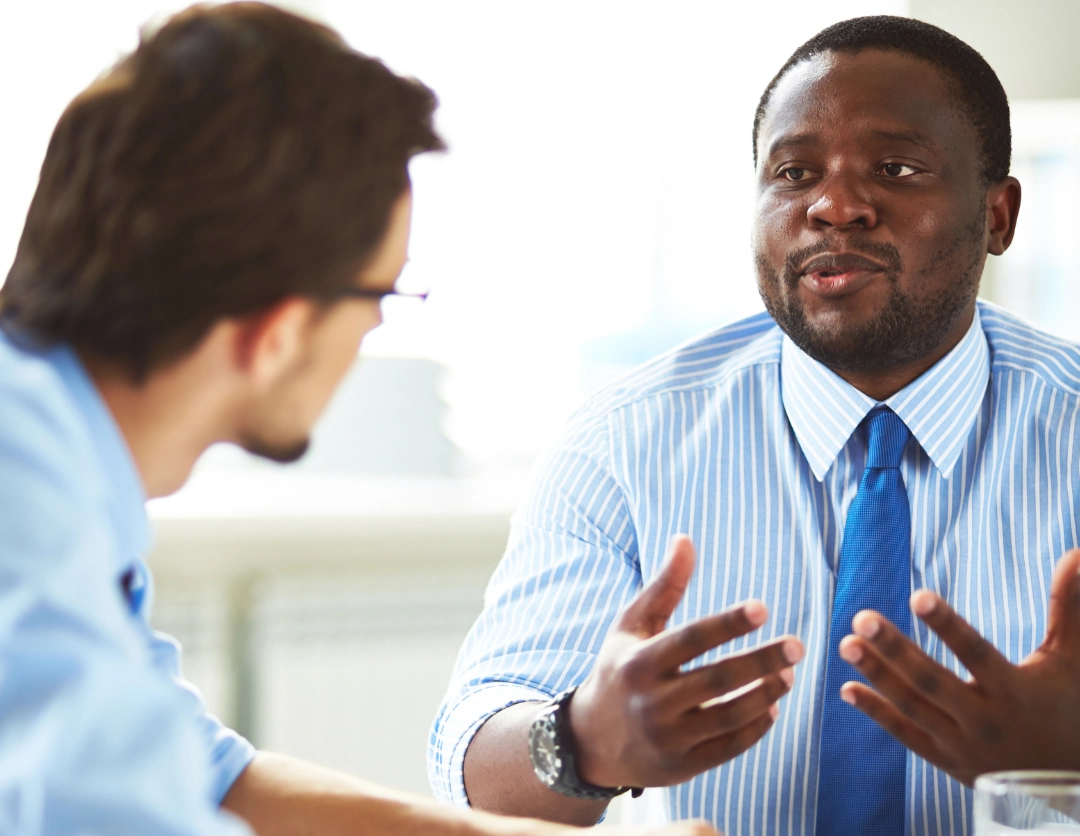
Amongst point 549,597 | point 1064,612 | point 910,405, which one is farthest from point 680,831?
point 910,405

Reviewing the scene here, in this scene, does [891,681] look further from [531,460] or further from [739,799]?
[531,460]

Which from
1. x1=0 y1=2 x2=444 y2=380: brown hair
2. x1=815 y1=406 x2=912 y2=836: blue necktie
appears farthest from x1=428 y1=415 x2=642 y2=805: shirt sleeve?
x1=0 y1=2 x2=444 y2=380: brown hair

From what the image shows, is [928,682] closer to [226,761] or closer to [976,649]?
[976,649]

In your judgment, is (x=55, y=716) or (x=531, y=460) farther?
(x=531, y=460)

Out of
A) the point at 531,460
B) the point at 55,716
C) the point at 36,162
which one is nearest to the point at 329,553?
the point at 531,460

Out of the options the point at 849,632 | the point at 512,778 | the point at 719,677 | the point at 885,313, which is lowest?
the point at 512,778

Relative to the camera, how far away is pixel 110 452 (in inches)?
29.5

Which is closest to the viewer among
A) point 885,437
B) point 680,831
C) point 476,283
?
point 680,831

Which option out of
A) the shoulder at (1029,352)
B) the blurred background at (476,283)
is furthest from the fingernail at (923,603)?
the blurred background at (476,283)

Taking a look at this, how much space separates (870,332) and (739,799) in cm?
56

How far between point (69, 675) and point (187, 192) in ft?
1.03

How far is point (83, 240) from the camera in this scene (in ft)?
2.51

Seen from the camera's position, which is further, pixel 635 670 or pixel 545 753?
pixel 545 753

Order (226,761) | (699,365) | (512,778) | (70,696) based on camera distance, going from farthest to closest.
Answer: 1. (699,365)
2. (512,778)
3. (226,761)
4. (70,696)
